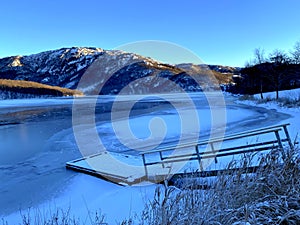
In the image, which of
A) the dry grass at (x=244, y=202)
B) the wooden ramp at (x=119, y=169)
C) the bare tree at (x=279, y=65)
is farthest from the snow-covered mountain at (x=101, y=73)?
the dry grass at (x=244, y=202)

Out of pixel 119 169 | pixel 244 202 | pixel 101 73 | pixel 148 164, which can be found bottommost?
pixel 119 169

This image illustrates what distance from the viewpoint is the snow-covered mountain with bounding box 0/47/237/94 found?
110988 millimetres

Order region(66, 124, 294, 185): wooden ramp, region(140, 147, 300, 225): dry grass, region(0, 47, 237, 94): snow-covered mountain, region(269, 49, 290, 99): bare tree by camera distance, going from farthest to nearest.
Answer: region(0, 47, 237, 94): snow-covered mountain < region(269, 49, 290, 99): bare tree < region(66, 124, 294, 185): wooden ramp < region(140, 147, 300, 225): dry grass

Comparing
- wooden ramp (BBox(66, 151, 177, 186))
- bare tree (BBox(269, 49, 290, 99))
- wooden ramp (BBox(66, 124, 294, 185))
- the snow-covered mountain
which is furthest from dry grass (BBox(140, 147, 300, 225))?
the snow-covered mountain

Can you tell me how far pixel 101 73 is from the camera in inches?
5635

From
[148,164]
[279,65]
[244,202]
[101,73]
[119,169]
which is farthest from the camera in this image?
[101,73]

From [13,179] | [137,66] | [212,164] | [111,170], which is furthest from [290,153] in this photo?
[137,66]

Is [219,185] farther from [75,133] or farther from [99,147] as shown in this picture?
[75,133]

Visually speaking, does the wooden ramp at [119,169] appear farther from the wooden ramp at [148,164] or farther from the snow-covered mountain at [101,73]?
the snow-covered mountain at [101,73]

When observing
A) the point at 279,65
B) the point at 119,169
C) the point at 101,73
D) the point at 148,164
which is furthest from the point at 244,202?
the point at 101,73

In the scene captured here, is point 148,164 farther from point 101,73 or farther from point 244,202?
point 101,73

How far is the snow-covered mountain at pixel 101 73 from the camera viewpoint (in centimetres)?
11099

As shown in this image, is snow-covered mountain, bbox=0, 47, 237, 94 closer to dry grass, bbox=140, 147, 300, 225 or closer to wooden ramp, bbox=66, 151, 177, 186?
wooden ramp, bbox=66, 151, 177, 186

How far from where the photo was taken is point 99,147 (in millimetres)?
9398
